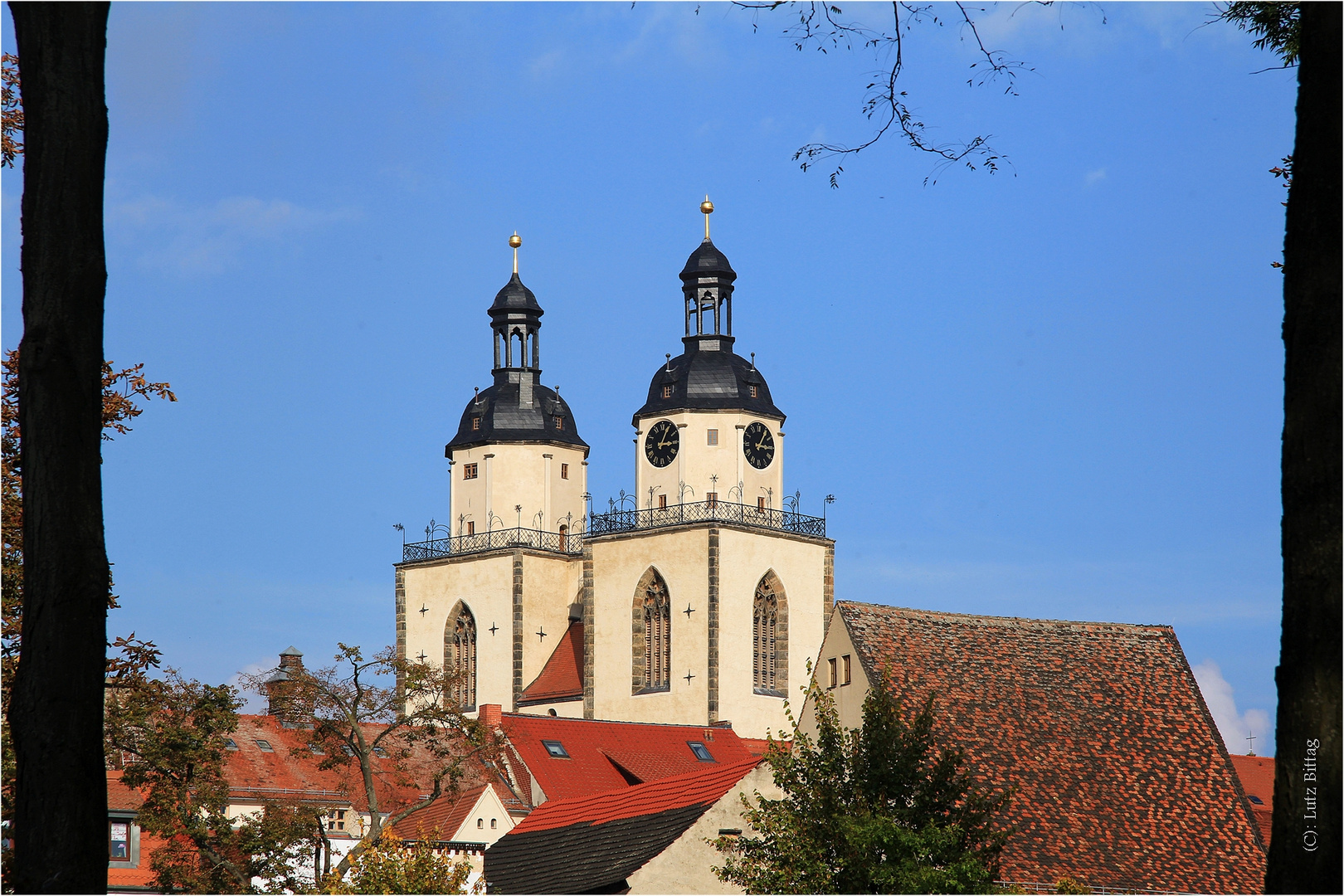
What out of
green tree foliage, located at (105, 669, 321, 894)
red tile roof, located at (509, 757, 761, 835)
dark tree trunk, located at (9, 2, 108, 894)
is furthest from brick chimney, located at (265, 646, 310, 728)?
dark tree trunk, located at (9, 2, 108, 894)

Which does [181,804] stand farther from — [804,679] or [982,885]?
[804,679]

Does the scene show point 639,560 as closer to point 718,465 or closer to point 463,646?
point 718,465

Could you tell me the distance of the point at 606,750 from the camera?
62.4 meters

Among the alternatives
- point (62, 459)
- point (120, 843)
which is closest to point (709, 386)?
point (120, 843)

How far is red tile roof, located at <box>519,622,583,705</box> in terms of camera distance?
7344cm

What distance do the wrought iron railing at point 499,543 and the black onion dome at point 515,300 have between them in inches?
368

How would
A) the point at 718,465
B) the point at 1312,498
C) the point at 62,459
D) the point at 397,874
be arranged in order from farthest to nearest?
the point at 718,465
the point at 397,874
the point at 62,459
the point at 1312,498

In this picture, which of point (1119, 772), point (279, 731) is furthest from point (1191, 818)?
point (279, 731)

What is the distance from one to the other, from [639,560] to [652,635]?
2706mm

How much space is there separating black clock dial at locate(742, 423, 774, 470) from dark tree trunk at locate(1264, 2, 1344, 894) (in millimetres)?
63065

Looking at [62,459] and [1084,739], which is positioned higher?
[62,459]

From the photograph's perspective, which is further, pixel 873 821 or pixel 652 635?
pixel 652 635

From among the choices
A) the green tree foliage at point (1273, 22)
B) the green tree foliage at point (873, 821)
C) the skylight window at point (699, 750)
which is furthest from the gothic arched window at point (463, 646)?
the green tree foliage at point (1273, 22)

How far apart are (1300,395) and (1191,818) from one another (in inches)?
928
